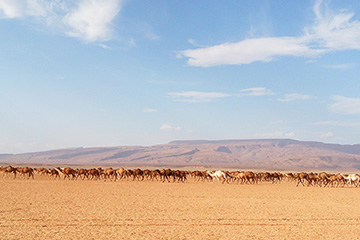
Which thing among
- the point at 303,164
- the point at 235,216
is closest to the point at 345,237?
the point at 235,216

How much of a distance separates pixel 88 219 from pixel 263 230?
732cm

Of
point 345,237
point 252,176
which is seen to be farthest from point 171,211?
point 252,176

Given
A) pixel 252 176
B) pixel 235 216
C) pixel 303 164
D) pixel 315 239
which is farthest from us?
Result: pixel 303 164

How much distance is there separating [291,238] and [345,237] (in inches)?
86.1

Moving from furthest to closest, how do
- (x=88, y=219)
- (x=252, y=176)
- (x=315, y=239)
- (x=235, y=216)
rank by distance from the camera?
(x=252, y=176) < (x=235, y=216) < (x=88, y=219) < (x=315, y=239)

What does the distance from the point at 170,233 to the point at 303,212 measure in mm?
9528

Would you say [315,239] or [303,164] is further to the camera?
[303,164]

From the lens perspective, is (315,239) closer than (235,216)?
Yes

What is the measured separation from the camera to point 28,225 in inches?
537

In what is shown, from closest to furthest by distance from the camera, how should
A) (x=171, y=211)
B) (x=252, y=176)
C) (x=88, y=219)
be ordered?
(x=88, y=219) → (x=171, y=211) → (x=252, y=176)

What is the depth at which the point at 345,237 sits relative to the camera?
13180mm

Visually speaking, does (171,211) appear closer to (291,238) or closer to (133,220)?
(133,220)

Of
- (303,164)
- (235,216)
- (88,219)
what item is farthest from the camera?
(303,164)

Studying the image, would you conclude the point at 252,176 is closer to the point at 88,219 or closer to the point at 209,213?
the point at 209,213
